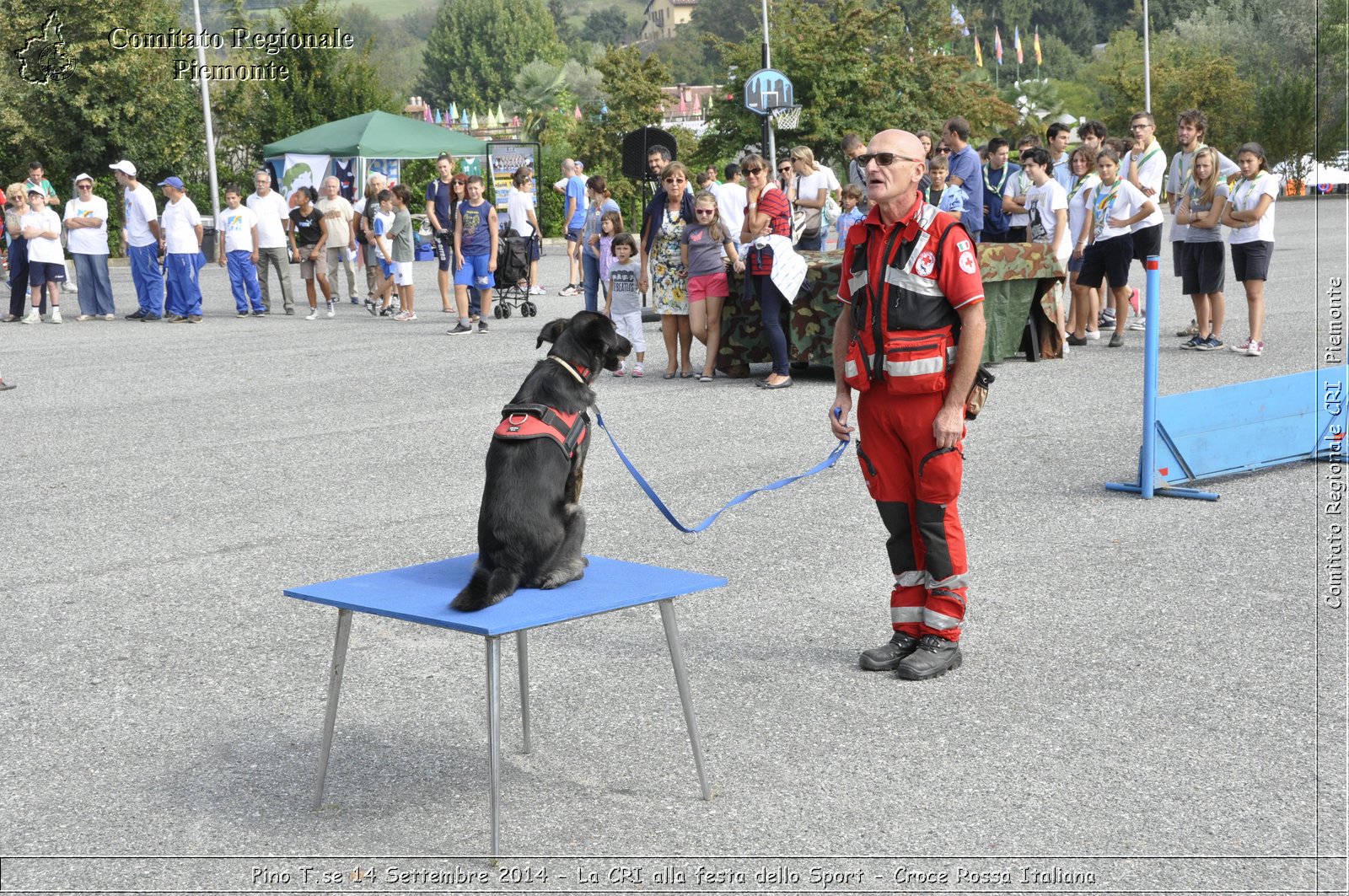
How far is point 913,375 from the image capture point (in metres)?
4.76

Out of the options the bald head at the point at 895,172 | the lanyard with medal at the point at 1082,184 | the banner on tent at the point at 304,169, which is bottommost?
the bald head at the point at 895,172

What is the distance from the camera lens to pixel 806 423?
10.0 metres

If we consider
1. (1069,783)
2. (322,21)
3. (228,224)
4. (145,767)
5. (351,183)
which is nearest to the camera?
(1069,783)

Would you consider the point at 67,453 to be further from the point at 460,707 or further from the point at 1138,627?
the point at 1138,627

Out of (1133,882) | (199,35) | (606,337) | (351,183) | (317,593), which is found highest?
→ (199,35)

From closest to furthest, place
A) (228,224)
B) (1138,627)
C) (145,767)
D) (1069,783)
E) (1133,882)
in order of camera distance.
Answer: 1. (1133,882)
2. (1069,783)
3. (145,767)
4. (1138,627)
5. (228,224)

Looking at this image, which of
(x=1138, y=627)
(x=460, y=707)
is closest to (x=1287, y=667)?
(x=1138, y=627)

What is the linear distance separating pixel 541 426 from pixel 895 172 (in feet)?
5.12

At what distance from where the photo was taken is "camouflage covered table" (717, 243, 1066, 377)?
11.6 m

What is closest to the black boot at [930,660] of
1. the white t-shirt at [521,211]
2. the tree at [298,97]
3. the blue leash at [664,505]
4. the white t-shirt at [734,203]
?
the blue leash at [664,505]

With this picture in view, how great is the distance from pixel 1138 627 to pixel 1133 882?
210 cm

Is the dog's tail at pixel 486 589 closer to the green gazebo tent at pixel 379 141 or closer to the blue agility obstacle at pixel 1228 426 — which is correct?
the blue agility obstacle at pixel 1228 426

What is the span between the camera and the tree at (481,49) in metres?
132

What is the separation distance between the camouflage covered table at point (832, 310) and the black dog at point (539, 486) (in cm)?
714
